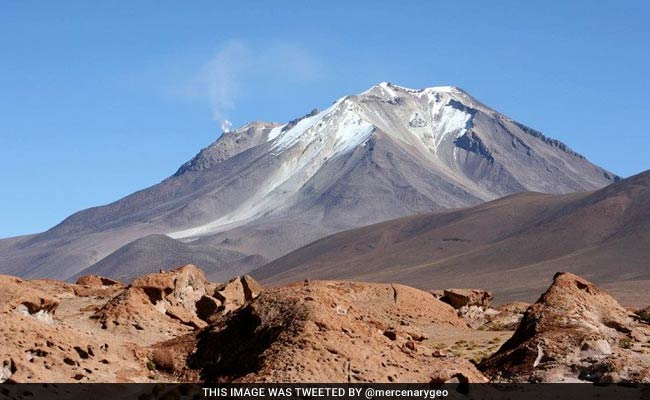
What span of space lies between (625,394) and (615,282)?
91235mm

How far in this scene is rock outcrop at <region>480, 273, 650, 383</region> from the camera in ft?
57.0

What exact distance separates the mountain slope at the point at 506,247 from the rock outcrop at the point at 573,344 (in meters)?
69.9

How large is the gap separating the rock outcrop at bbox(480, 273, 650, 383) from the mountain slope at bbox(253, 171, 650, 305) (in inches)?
2754

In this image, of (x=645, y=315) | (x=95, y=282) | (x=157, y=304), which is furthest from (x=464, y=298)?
→ (x=157, y=304)

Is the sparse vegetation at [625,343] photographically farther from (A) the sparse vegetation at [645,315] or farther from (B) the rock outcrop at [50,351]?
(B) the rock outcrop at [50,351]

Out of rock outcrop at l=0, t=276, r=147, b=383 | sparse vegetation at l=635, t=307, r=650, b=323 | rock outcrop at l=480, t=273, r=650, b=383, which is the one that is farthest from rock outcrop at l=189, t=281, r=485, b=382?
sparse vegetation at l=635, t=307, r=650, b=323

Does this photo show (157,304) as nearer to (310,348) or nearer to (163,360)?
(163,360)

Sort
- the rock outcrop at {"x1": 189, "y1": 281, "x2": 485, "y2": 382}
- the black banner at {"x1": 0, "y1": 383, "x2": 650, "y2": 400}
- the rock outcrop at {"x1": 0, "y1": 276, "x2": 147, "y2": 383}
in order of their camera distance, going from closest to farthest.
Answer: the black banner at {"x1": 0, "y1": 383, "x2": 650, "y2": 400}, the rock outcrop at {"x1": 189, "y1": 281, "x2": 485, "y2": 382}, the rock outcrop at {"x1": 0, "y1": 276, "x2": 147, "y2": 383}

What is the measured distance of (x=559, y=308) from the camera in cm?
1973

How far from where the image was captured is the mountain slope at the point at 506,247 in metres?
117

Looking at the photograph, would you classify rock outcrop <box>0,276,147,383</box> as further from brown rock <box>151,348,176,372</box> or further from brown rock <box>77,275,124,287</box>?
brown rock <box>77,275,124,287</box>

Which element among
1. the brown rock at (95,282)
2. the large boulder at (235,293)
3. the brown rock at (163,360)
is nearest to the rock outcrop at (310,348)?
the brown rock at (163,360)

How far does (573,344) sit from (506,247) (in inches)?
5023

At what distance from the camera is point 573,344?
18.2 m
